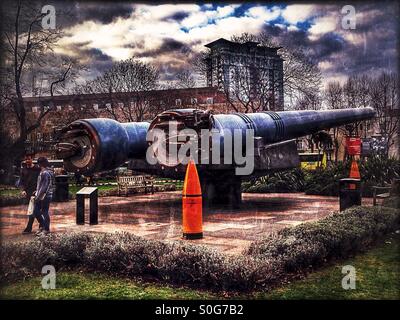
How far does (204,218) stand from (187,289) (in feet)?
13.4

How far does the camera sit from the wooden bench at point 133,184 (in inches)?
614

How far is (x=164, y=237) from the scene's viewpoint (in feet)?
25.0

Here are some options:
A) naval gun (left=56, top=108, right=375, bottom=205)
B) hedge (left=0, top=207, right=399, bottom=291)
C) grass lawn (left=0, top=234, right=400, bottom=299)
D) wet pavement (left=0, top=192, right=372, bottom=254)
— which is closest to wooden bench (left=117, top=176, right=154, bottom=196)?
wet pavement (left=0, top=192, right=372, bottom=254)

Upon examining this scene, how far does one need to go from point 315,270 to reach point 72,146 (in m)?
4.87

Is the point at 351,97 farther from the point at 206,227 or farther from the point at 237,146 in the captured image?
the point at 206,227

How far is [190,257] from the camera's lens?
562 cm

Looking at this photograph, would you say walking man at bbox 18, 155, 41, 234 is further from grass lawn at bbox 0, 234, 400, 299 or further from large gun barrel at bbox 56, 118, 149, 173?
grass lawn at bbox 0, 234, 400, 299

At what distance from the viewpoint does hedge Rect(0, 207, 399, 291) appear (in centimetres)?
540

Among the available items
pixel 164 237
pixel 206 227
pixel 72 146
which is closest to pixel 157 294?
pixel 164 237

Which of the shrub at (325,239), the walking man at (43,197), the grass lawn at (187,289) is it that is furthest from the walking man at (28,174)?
the shrub at (325,239)

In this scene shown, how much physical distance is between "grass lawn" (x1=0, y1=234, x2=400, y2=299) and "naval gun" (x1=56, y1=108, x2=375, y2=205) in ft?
10.7

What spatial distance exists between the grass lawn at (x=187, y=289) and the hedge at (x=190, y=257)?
154 millimetres

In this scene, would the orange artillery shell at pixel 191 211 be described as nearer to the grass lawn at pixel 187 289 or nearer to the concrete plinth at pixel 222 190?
the grass lawn at pixel 187 289
